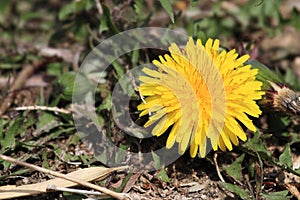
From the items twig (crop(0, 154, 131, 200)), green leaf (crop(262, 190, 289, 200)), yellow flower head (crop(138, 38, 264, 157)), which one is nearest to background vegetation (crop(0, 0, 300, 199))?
green leaf (crop(262, 190, 289, 200))

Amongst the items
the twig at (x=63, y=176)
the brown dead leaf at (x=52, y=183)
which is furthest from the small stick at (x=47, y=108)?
the twig at (x=63, y=176)

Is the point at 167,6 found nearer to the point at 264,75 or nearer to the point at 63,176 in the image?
the point at 264,75

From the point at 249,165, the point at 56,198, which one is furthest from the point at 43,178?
the point at 249,165

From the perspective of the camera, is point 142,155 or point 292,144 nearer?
point 142,155

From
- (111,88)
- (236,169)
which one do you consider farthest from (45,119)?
(236,169)

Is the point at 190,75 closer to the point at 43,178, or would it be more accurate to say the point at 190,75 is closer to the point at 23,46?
the point at 43,178

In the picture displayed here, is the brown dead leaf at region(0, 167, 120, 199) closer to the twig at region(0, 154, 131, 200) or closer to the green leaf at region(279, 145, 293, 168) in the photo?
the twig at region(0, 154, 131, 200)
